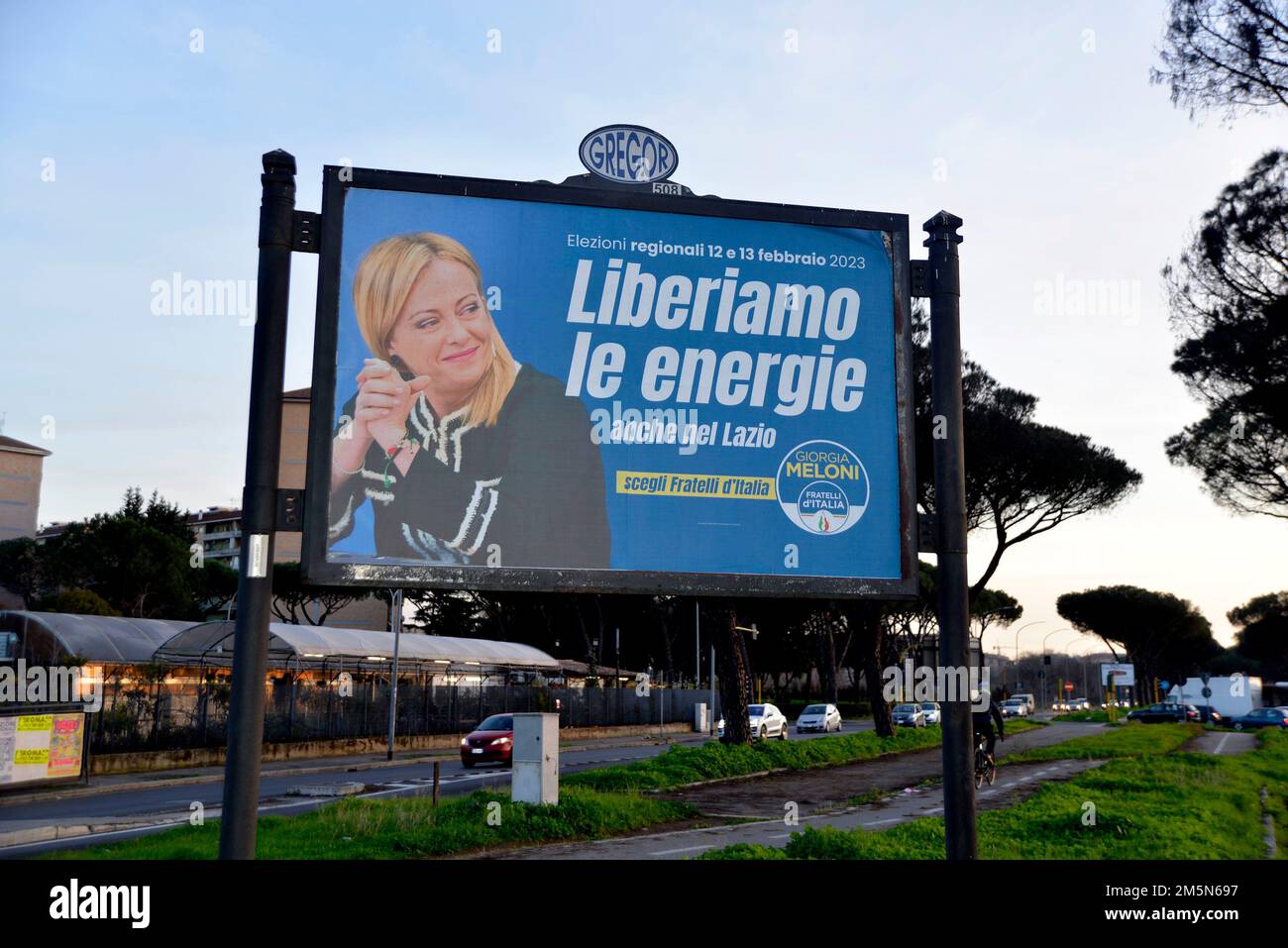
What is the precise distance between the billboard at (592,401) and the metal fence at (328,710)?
50.0 feet

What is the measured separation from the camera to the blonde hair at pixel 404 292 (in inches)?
288

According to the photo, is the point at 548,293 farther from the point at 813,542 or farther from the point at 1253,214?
the point at 1253,214

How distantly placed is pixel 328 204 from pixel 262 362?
1.27 meters

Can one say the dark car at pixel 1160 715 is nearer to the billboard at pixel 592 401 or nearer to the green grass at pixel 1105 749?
the green grass at pixel 1105 749

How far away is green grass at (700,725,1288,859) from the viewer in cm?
1070

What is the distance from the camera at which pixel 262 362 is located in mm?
6676

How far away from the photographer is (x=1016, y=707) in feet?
292

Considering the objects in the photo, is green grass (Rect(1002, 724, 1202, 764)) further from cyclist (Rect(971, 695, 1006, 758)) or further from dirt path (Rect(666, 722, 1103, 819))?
cyclist (Rect(971, 695, 1006, 758))

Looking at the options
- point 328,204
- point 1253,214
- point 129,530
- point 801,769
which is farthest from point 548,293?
→ point 129,530

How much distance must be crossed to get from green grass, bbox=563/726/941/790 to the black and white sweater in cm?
1416

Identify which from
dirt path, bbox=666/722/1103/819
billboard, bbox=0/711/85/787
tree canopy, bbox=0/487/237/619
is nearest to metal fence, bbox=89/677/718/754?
billboard, bbox=0/711/85/787

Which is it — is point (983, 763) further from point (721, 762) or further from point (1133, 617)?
point (1133, 617)

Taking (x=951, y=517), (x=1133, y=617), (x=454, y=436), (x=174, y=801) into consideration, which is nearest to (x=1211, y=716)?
(x=1133, y=617)

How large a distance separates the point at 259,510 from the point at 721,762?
19.6m
